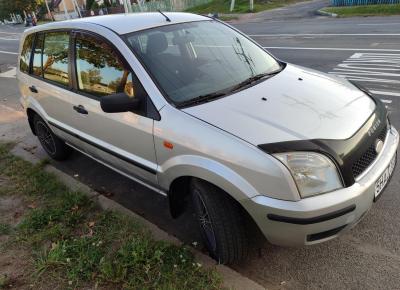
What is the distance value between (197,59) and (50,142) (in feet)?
8.58

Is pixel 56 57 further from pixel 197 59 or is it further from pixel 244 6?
pixel 244 6

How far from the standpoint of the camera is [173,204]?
3.13m

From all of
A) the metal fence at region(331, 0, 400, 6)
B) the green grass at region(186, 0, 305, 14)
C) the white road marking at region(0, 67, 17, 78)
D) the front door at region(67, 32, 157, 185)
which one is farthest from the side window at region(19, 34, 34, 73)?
the green grass at region(186, 0, 305, 14)

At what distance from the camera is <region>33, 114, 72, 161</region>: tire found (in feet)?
15.9

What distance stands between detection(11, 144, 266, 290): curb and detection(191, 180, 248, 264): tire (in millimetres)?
102

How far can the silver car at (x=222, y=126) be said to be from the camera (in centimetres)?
238

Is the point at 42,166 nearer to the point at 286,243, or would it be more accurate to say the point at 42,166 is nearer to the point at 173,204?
the point at 173,204

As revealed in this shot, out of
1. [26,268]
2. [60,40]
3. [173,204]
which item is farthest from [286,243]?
[60,40]

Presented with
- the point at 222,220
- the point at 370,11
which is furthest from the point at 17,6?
the point at 222,220

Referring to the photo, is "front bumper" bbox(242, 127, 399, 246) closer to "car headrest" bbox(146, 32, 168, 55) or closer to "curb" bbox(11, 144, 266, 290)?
"curb" bbox(11, 144, 266, 290)

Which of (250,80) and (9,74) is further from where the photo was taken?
(9,74)

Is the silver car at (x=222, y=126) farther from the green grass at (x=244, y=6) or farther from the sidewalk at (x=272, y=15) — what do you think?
the green grass at (x=244, y=6)

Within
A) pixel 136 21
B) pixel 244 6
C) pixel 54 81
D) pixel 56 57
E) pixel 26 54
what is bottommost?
pixel 244 6

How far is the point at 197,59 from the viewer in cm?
340
